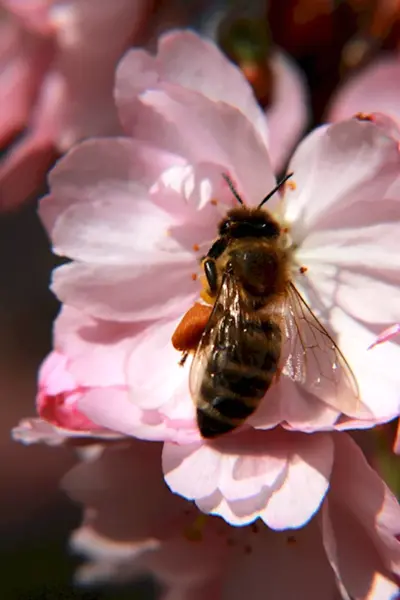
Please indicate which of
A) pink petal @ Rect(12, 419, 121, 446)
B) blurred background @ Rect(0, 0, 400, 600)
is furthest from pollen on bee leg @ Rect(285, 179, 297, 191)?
pink petal @ Rect(12, 419, 121, 446)

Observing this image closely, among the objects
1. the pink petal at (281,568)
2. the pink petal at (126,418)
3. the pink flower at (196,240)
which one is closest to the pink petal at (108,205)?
the pink flower at (196,240)

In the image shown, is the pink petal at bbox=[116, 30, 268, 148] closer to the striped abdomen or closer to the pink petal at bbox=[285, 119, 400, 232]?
the pink petal at bbox=[285, 119, 400, 232]

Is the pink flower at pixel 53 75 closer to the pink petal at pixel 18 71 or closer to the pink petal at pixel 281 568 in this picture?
the pink petal at pixel 18 71

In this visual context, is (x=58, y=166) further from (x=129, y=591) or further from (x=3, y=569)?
(x=3, y=569)

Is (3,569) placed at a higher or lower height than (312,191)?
lower

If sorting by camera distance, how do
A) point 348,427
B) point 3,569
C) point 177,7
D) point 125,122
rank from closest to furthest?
point 348,427 < point 125,122 < point 177,7 < point 3,569

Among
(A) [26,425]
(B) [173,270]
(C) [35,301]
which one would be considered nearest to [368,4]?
(B) [173,270]
